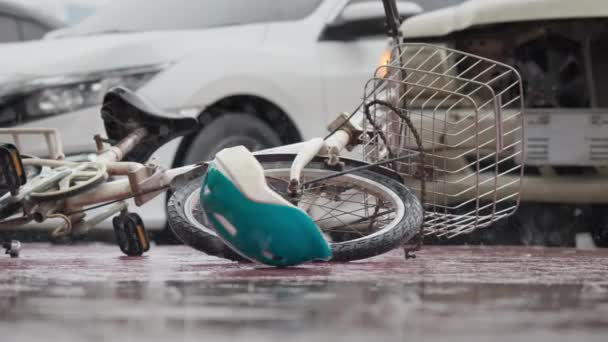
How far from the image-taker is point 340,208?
5996 millimetres

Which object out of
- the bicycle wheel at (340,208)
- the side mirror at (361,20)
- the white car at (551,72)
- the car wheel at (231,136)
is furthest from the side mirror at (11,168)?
the side mirror at (361,20)

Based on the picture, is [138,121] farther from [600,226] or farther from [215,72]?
[600,226]

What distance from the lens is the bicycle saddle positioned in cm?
675

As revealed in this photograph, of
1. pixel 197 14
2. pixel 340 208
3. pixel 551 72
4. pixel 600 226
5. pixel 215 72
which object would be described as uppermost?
pixel 197 14

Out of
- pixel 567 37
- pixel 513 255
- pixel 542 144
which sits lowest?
pixel 513 255

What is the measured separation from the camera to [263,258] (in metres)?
5.16

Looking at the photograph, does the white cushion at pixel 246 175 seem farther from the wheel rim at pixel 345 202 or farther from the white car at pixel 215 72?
the white car at pixel 215 72

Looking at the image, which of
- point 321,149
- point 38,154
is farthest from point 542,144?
point 38,154

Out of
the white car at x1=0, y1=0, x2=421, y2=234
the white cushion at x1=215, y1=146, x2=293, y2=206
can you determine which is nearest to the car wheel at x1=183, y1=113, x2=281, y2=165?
the white car at x1=0, y1=0, x2=421, y2=234

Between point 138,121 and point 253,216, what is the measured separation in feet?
6.35

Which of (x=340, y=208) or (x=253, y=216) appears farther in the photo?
(x=340, y=208)

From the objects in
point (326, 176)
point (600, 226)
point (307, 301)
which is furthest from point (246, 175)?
point (600, 226)

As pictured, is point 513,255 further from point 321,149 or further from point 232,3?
point 232,3

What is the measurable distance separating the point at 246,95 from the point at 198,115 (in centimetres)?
33
